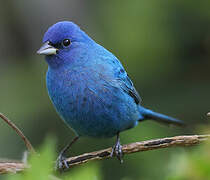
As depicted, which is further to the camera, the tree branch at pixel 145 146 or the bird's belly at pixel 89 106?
the bird's belly at pixel 89 106

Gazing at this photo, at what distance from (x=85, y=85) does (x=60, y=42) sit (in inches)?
18.7

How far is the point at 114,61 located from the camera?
3.58m

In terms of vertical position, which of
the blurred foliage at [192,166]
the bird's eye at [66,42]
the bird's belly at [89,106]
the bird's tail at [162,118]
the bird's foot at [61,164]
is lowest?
the bird's tail at [162,118]

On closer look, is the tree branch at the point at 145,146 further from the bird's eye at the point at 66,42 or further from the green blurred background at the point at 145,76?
the green blurred background at the point at 145,76

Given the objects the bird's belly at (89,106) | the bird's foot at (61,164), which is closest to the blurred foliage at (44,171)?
the bird's foot at (61,164)

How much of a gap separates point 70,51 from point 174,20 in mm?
1706

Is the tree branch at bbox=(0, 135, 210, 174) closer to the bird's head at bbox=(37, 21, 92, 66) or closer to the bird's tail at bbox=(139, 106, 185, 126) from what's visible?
the bird's head at bbox=(37, 21, 92, 66)

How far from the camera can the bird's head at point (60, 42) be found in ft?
10.8

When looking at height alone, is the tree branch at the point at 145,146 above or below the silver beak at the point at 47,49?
below

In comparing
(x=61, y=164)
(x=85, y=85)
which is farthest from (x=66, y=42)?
(x=61, y=164)

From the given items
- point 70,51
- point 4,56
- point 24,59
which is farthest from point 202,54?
point 4,56

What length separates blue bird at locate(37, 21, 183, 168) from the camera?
10.4 ft

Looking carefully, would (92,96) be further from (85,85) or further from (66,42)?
(66,42)

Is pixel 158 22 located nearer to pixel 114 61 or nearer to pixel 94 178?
pixel 114 61
